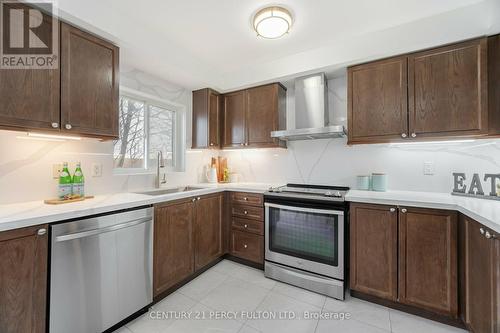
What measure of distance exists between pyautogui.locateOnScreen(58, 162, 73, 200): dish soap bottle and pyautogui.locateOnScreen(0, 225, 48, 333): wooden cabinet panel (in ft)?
1.76

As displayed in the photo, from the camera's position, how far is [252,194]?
2.48 metres

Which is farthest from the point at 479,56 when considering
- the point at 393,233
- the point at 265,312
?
the point at 265,312

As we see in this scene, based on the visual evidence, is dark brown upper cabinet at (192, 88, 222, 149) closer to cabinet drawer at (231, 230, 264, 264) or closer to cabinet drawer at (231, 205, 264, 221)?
cabinet drawer at (231, 205, 264, 221)

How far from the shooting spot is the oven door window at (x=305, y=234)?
6.48 ft

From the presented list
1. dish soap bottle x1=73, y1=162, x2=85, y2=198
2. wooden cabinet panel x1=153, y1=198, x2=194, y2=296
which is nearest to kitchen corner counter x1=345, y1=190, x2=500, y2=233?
wooden cabinet panel x1=153, y1=198, x2=194, y2=296

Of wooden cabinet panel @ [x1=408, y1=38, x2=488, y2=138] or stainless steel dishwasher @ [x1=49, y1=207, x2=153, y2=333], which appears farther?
wooden cabinet panel @ [x1=408, y1=38, x2=488, y2=138]

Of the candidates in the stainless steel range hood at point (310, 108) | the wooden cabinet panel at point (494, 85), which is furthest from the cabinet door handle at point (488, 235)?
the stainless steel range hood at point (310, 108)

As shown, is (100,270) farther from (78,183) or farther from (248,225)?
(248,225)

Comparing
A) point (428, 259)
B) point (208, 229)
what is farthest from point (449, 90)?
point (208, 229)

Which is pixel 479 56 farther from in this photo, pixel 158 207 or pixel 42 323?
pixel 42 323

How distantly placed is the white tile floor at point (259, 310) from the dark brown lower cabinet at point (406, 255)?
17 cm

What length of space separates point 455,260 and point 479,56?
1.61 meters

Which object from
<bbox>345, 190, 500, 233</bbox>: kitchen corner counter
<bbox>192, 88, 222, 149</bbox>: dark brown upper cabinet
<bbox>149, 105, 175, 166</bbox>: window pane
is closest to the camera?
<bbox>345, 190, 500, 233</bbox>: kitchen corner counter

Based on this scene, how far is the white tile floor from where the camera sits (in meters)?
1.57
